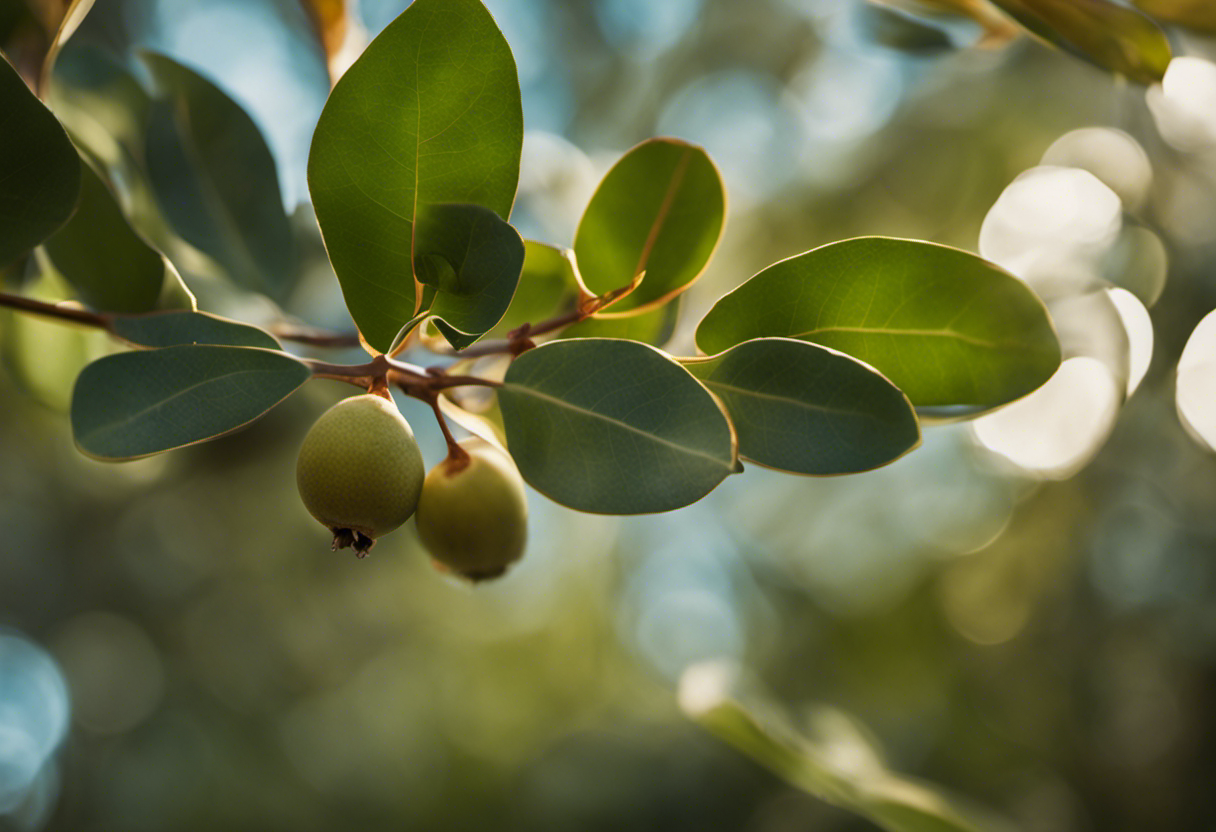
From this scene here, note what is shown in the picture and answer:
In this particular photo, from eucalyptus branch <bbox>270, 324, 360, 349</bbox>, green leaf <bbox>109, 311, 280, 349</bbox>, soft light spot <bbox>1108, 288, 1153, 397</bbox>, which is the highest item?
green leaf <bbox>109, 311, 280, 349</bbox>

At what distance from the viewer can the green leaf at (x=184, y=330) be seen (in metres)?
0.34

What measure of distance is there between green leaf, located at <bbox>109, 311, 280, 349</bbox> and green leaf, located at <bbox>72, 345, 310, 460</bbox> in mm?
33

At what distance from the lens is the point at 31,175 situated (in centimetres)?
36

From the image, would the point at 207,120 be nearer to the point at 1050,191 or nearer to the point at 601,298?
the point at 601,298

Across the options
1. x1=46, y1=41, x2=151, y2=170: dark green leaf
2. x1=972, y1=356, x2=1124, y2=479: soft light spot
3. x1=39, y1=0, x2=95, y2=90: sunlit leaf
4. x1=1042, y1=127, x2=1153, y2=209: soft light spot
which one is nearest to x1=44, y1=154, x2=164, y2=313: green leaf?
x1=39, y1=0, x2=95, y2=90: sunlit leaf

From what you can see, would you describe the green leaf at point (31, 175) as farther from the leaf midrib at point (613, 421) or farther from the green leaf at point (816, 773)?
the green leaf at point (816, 773)

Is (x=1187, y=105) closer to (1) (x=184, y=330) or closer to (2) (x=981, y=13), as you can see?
(2) (x=981, y=13)

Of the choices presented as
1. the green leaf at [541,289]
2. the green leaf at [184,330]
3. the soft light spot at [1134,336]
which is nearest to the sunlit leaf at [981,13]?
the soft light spot at [1134,336]

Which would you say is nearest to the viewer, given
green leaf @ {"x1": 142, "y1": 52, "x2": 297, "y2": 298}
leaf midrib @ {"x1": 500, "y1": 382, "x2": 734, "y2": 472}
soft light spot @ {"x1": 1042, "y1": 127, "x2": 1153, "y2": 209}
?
leaf midrib @ {"x1": 500, "y1": 382, "x2": 734, "y2": 472}

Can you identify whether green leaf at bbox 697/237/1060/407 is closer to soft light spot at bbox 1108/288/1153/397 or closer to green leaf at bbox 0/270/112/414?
soft light spot at bbox 1108/288/1153/397

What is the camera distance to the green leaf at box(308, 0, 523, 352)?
0.31 meters

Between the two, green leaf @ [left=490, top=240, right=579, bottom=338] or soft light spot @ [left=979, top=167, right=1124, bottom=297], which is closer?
green leaf @ [left=490, top=240, right=579, bottom=338]

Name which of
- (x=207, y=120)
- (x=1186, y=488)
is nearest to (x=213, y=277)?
(x=207, y=120)

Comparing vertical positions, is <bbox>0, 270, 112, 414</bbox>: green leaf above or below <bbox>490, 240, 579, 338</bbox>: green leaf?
below
